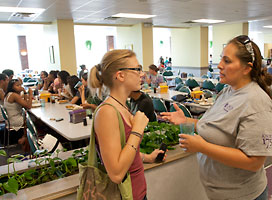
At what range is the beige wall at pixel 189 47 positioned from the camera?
12.7 meters

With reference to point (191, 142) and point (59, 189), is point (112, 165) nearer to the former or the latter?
point (191, 142)

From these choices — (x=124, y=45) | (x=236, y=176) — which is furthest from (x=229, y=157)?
(x=124, y=45)

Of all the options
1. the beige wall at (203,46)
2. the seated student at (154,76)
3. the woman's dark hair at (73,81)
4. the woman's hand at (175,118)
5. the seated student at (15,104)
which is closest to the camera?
the woman's hand at (175,118)

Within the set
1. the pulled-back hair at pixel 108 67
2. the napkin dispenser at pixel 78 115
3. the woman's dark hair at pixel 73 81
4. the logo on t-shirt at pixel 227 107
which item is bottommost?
the napkin dispenser at pixel 78 115

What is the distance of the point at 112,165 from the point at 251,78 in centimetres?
76

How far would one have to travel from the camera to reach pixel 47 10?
6.83m

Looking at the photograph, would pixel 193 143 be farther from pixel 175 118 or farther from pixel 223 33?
pixel 223 33

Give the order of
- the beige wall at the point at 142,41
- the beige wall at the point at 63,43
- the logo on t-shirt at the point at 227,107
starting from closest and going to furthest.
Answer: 1. the logo on t-shirt at the point at 227,107
2. the beige wall at the point at 63,43
3. the beige wall at the point at 142,41

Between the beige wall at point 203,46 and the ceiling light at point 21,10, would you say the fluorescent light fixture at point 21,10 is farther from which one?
the beige wall at point 203,46

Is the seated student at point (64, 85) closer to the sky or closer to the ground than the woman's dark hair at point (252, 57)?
closer to the ground

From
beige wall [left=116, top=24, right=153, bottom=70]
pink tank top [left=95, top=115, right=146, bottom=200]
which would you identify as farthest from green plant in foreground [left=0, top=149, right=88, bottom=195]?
beige wall [left=116, top=24, right=153, bottom=70]

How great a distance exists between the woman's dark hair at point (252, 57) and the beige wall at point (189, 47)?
1197 cm

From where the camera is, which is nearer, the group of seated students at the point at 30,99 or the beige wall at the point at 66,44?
the group of seated students at the point at 30,99

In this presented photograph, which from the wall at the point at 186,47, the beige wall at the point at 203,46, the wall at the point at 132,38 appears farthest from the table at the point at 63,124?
the wall at the point at 186,47
